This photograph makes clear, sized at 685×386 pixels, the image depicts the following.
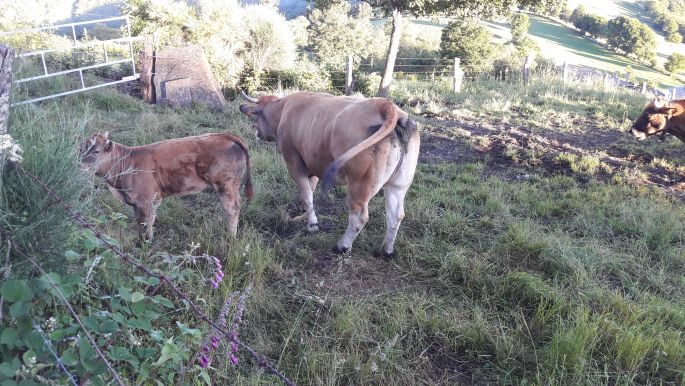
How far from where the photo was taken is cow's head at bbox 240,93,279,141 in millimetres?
5867

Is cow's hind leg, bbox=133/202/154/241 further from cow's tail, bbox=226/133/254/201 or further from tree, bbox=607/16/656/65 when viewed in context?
tree, bbox=607/16/656/65

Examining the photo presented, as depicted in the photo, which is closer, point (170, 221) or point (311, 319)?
point (311, 319)

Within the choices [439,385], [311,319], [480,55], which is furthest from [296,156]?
[480,55]

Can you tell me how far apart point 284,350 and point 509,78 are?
673 inches

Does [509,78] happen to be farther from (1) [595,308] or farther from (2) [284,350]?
(2) [284,350]

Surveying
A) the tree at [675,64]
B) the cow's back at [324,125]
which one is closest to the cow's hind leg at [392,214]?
the cow's back at [324,125]

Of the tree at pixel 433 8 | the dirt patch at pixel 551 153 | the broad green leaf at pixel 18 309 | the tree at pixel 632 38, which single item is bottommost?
the tree at pixel 632 38

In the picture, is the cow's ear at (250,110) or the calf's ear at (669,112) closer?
the cow's ear at (250,110)

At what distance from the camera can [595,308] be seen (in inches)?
149

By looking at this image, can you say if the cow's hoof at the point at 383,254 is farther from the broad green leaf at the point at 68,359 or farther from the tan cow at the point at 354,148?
the broad green leaf at the point at 68,359

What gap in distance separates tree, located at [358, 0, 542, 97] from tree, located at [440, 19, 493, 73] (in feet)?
28.0

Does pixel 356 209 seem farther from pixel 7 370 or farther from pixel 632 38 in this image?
pixel 632 38

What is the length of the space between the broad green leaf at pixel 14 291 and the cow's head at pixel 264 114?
4.23 m

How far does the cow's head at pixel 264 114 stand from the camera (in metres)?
5.87
